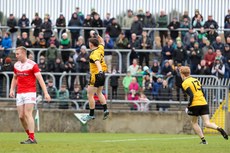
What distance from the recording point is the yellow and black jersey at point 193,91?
69.5ft

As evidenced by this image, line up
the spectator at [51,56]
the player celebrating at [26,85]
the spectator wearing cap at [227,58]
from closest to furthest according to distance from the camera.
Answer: the player celebrating at [26,85] → the spectator wearing cap at [227,58] → the spectator at [51,56]

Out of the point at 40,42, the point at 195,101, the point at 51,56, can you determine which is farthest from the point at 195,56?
the point at 195,101

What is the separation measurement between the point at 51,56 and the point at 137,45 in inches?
137

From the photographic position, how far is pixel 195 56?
1284 inches

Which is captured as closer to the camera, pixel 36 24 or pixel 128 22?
pixel 36 24

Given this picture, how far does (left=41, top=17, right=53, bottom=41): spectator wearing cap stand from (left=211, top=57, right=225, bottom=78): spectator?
6.98m

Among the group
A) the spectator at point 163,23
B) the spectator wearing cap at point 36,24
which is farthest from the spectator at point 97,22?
the spectator at point 163,23

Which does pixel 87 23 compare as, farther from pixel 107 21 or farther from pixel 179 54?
pixel 179 54

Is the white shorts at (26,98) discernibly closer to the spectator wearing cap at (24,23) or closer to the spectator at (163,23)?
the spectator wearing cap at (24,23)

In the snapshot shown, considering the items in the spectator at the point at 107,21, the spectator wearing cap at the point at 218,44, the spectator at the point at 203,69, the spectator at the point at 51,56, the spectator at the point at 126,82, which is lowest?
the spectator at the point at 126,82

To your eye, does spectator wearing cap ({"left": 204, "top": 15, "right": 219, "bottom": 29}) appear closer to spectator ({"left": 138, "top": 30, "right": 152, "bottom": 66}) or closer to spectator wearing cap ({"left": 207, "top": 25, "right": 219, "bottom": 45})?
spectator wearing cap ({"left": 207, "top": 25, "right": 219, "bottom": 45})

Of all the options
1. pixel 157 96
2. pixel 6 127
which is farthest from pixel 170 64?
pixel 6 127

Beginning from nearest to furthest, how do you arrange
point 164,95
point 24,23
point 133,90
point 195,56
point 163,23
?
point 164,95, point 133,90, point 195,56, point 24,23, point 163,23

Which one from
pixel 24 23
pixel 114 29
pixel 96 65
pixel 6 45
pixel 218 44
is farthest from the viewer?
pixel 24 23
